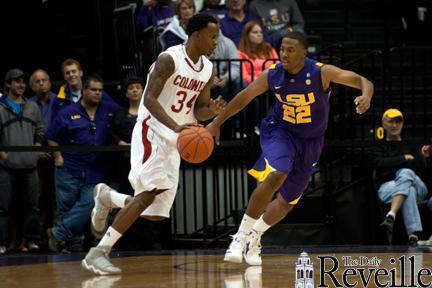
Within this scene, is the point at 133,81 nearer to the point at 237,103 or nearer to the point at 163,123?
the point at 237,103

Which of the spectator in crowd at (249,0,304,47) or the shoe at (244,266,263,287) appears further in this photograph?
the spectator in crowd at (249,0,304,47)

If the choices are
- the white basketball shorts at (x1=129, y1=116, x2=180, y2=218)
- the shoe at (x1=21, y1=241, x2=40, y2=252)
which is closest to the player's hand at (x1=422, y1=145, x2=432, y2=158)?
the white basketball shorts at (x1=129, y1=116, x2=180, y2=218)

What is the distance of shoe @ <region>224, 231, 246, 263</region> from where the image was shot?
33.4 feet

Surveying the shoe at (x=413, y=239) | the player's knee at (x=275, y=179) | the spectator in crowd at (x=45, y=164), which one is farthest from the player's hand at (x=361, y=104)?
the spectator in crowd at (x=45, y=164)

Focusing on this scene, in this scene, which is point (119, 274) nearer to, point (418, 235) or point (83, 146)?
point (83, 146)

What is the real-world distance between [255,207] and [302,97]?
1115 millimetres

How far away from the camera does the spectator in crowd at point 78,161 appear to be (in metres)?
12.6

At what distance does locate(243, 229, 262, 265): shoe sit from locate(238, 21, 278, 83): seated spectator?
3.69 meters

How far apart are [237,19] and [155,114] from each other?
5.35m

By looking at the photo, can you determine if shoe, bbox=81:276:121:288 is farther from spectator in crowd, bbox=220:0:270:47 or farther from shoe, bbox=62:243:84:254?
spectator in crowd, bbox=220:0:270:47

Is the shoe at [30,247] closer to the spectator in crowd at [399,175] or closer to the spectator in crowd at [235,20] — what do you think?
the spectator in crowd at [235,20]

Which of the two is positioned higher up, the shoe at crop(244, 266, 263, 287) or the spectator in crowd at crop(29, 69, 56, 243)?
the spectator in crowd at crop(29, 69, 56, 243)

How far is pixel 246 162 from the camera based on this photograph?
1311cm

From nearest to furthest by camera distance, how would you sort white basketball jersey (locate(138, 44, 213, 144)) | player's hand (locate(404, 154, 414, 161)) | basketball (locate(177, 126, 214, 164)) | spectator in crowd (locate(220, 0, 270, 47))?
basketball (locate(177, 126, 214, 164)) → white basketball jersey (locate(138, 44, 213, 144)) → player's hand (locate(404, 154, 414, 161)) → spectator in crowd (locate(220, 0, 270, 47))
